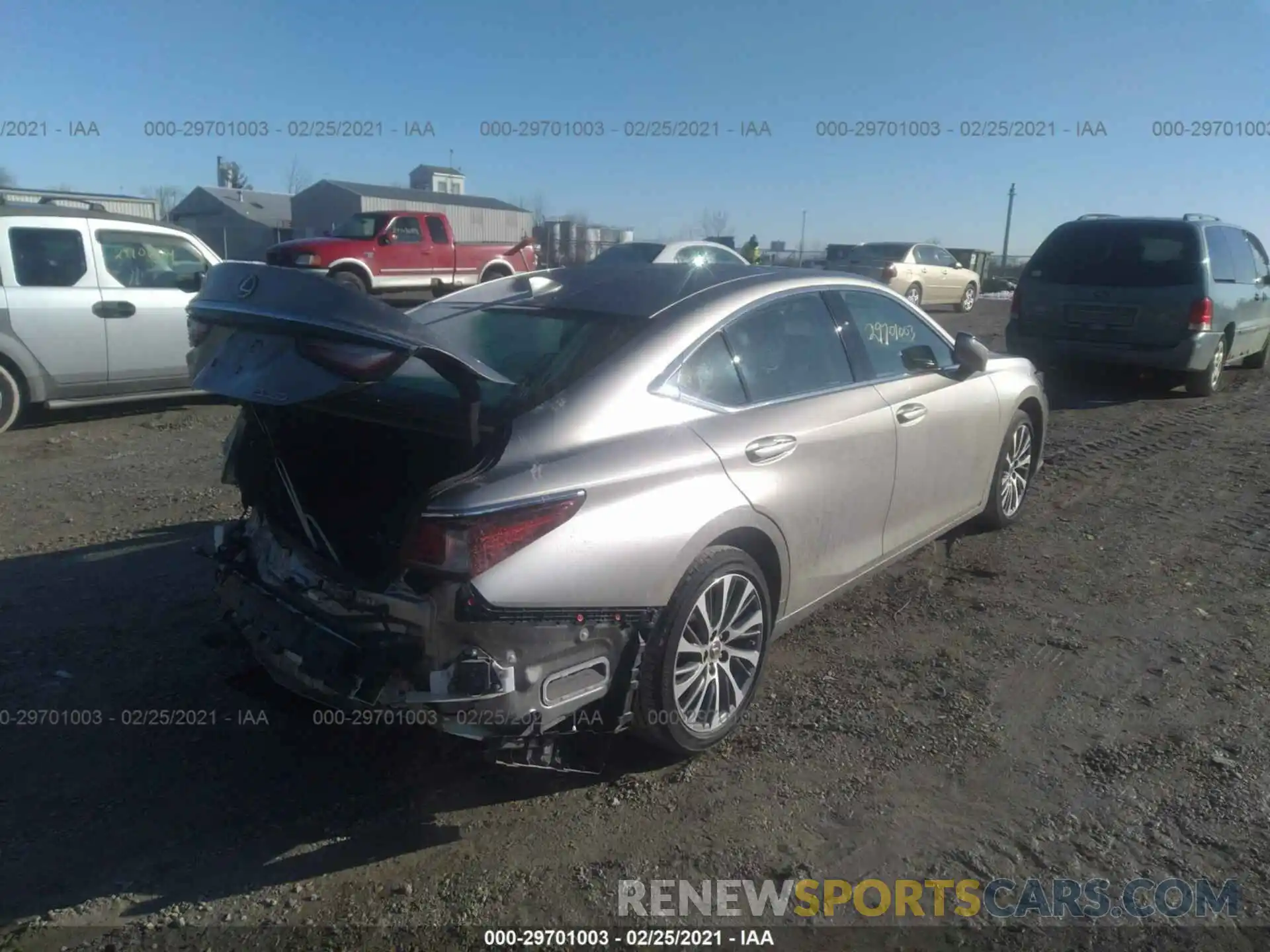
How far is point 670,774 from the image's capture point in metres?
3.30

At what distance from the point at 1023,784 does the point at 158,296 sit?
312 inches

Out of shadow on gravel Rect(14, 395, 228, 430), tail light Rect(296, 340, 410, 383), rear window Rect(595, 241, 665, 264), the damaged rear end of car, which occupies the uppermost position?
rear window Rect(595, 241, 665, 264)

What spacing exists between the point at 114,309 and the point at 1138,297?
10.1m

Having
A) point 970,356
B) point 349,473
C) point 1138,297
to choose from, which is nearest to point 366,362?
point 349,473

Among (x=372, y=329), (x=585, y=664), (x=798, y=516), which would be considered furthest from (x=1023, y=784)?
(x=372, y=329)

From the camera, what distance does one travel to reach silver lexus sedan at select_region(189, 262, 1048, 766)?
2.69 meters

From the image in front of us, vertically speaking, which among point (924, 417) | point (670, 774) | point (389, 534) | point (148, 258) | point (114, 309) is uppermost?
point (148, 258)

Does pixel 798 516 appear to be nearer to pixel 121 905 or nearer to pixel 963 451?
pixel 963 451

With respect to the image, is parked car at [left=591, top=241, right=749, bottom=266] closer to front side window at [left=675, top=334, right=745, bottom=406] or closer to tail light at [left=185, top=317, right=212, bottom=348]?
front side window at [left=675, top=334, right=745, bottom=406]

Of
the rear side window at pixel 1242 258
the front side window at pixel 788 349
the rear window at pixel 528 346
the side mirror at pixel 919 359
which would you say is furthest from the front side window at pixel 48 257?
the rear side window at pixel 1242 258

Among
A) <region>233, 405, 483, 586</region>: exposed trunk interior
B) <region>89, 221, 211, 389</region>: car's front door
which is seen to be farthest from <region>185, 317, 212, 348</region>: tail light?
<region>89, 221, 211, 389</region>: car's front door

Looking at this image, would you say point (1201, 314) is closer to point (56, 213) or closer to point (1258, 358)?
point (1258, 358)

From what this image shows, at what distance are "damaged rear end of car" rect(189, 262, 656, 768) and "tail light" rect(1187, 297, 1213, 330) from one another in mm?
9137

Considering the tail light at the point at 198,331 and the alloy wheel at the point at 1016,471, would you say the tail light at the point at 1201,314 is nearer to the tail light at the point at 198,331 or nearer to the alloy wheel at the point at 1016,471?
the alloy wheel at the point at 1016,471
